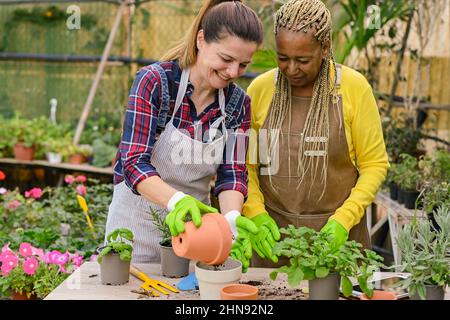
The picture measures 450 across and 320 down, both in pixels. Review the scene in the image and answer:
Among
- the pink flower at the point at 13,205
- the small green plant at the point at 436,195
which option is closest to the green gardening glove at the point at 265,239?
the small green plant at the point at 436,195

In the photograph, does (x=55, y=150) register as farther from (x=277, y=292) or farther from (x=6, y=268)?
(x=277, y=292)

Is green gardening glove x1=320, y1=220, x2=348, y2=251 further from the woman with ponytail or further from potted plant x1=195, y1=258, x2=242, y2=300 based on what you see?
potted plant x1=195, y1=258, x2=242, y2=300

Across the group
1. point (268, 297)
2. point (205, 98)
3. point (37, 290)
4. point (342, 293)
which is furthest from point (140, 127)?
point (37, 290)

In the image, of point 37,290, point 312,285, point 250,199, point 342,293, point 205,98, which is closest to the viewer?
point 312,285

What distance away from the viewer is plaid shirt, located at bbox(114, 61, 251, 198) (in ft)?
6.12

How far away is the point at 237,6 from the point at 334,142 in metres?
0.61

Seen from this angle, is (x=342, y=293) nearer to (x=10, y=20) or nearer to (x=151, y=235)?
(x=151, y=235)

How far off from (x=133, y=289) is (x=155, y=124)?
479mm

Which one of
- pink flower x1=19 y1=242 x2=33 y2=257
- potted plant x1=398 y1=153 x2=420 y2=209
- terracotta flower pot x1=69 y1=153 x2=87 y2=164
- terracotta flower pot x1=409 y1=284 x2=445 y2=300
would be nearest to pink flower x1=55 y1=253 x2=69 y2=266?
pink flower x1=19 y1=242 x2=33 y2=257

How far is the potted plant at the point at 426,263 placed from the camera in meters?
1.57

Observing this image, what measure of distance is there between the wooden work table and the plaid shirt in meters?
0.26

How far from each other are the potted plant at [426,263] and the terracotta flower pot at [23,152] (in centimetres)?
447

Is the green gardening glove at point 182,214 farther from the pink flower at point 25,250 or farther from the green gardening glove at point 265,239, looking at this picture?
the pink flower at point 25,250

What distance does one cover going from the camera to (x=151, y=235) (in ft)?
6.85
